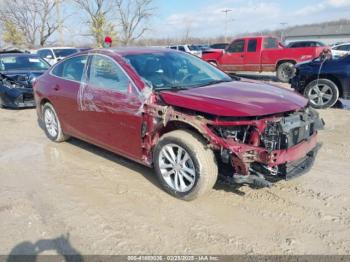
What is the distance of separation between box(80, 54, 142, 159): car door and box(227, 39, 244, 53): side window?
37.2ft

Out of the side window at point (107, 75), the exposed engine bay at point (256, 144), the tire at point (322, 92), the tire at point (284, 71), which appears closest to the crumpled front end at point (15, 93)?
the side window at point (107, 75)

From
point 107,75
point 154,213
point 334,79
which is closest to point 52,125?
point 107,75

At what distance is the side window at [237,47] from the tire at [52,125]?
10761mm

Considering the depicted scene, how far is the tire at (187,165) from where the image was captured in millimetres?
3635

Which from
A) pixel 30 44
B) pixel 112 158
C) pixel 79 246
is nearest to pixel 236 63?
pixel 112 158

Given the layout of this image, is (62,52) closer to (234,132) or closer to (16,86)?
(16,86)

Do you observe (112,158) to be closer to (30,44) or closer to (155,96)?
(155,96)

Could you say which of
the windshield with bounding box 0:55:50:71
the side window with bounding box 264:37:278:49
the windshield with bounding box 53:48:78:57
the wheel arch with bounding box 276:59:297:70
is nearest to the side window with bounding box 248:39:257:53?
the side window with bounding box 264:37:278:49

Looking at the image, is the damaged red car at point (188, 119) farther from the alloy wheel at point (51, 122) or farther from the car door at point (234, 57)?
the car door at point (234, 57)

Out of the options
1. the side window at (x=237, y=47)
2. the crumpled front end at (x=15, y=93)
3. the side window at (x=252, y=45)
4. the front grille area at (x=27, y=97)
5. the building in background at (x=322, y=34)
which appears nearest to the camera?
the crumpled front end at (x=15, y=93)

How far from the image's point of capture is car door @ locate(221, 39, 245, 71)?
50.1 feet

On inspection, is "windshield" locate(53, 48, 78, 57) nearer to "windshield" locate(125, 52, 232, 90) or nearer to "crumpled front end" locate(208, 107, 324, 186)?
"windshield" locate(125, 52, 232, 90)

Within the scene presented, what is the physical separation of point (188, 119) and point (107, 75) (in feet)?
4.79

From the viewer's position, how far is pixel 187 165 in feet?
12.6
